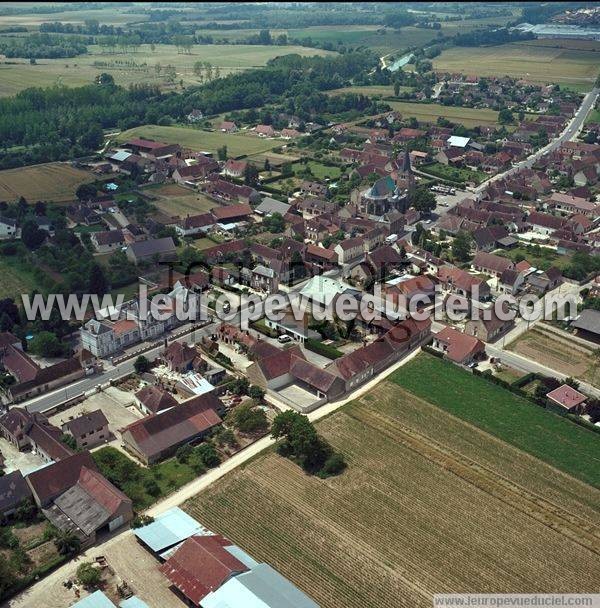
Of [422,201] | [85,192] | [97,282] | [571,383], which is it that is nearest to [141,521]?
[97,282]

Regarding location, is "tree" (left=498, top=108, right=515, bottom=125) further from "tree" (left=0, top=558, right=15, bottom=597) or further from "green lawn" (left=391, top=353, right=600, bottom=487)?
"tree" (left=0, top=558, right=15, bottom=597)

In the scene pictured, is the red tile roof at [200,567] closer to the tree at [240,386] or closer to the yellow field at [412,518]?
the yellow field at [412,518]

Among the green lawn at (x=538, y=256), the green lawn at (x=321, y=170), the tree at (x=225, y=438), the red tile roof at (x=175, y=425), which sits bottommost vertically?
the green lawn at (x=538, y=256)

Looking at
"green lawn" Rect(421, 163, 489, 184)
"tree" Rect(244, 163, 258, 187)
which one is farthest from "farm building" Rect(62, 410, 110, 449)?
"green lawn" Rect(421, 163, 489, 184)

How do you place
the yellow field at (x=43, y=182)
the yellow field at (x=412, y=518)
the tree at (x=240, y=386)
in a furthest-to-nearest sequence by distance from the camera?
1. the yellow field at (x=43, y=182)
2. the tree at (x=240, y=386)
3. the yellow field at (x=412, y=518)

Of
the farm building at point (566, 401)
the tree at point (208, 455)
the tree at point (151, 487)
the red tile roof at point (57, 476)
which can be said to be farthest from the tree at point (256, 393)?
the farm building at point (566, 401)

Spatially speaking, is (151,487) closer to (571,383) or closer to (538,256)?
(571,383)

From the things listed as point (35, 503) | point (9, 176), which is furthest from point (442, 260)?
point (9, 176)
